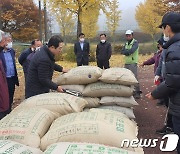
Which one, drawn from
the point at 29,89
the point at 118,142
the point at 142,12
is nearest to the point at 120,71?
the point at 29,89

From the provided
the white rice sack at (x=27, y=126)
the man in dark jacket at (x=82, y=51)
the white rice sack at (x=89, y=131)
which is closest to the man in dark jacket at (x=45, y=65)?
the white rice sack at (x=27, y=126)

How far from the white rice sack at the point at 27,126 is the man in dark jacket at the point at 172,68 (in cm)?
103

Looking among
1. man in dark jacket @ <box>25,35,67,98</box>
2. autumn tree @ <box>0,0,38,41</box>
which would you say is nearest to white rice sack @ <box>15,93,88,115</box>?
man in dark jacket @ <box>25,35,67,98</box>

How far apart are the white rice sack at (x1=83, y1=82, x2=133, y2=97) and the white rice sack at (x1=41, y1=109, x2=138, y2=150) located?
169cm

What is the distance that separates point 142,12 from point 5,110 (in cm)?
2962

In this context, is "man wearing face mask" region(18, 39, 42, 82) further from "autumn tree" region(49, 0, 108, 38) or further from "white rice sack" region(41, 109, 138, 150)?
"autumn tree" region(49, 0, 108, 38)

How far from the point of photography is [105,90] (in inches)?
167

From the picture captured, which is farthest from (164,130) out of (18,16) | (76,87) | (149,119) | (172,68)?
(18,16)

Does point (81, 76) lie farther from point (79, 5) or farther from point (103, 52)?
point (79, 5)

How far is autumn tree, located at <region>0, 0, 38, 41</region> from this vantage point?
24109 mm

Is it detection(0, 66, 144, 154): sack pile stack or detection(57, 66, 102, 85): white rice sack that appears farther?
detection(57, 66, 102, 85): white rice sack

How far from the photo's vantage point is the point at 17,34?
77.4 ft

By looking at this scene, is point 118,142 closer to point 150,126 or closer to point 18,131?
point 18,131

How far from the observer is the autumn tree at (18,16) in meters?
24.1
